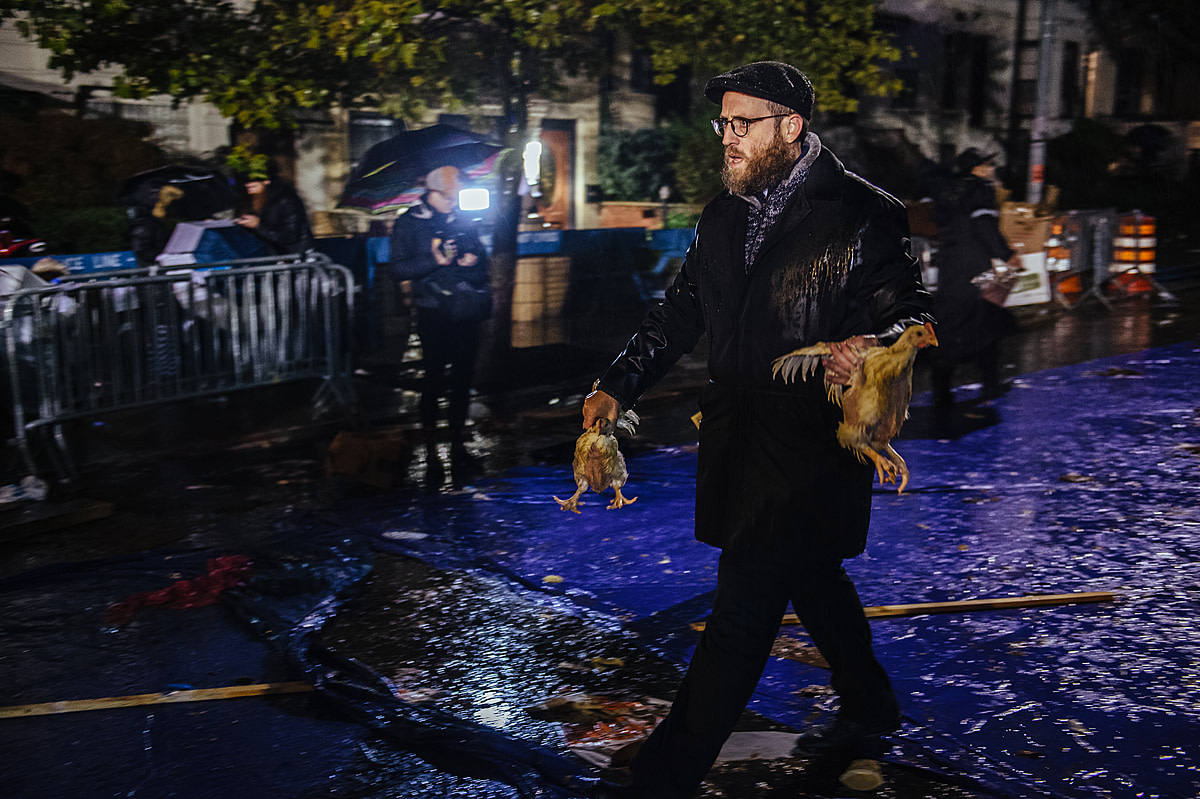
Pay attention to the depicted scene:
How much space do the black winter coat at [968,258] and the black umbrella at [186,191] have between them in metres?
7.37

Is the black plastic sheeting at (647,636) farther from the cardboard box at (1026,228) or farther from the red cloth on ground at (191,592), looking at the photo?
the cardboard box at (1026,228)

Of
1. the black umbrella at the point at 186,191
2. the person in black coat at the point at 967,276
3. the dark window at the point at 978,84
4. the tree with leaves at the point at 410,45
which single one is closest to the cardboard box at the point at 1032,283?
the tree with leaves at the point at 410,45

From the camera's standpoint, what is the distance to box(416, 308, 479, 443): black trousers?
8445mm

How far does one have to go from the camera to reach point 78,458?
8.48 metres

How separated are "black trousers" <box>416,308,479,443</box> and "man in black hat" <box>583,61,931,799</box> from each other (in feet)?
16.4

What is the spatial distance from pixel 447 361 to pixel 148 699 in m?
4.37

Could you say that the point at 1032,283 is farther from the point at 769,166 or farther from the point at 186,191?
the point at 769,166

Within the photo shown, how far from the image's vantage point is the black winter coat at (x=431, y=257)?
834cm

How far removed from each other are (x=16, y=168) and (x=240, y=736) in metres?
10.2

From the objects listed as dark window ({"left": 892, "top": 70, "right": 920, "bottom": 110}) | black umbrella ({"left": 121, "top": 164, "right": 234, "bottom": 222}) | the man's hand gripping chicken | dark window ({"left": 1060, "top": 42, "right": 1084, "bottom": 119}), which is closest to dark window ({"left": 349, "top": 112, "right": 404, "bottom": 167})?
black umbrella ({"left": 121, "top": 164, "right": 234, "bottom": 222})

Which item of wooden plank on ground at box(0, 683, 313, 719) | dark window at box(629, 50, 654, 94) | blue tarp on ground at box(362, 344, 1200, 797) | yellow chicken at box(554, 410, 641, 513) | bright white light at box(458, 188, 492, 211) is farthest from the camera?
dark window at box(629, 50, 654, 94)

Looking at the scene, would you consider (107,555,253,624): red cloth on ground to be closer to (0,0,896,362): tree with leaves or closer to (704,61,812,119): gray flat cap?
(704,61,812,119): gray flat cap

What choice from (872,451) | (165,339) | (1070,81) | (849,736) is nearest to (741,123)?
(872,451)

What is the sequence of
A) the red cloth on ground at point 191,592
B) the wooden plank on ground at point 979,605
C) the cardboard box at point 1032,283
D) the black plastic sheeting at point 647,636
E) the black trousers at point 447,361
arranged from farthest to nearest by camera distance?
the cardboard box at point 1032,283 < the black trousers at point 447,361 < the red cloth on ground at point 191,592 < the wooden plank on ground at point 979,605 < the black plastic sheeting at point 647,636
